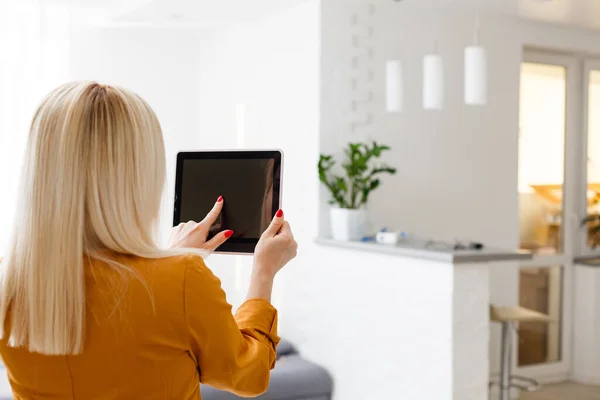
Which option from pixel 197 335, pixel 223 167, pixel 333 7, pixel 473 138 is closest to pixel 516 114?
pixel 473 138

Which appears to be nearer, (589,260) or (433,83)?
(433,83)

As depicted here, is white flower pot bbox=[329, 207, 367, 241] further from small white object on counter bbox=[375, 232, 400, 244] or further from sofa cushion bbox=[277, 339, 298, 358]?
sofa cushion bbox=[277, 339, 298, 358]

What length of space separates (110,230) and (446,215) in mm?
3581

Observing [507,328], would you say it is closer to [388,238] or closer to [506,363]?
[506,363]

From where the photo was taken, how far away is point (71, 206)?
1.00 meters

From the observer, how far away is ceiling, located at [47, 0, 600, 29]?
4148 mm

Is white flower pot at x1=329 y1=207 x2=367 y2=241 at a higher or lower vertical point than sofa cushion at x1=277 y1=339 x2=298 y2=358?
higher

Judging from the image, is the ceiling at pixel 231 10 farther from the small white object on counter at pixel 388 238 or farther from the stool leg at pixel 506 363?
the stool leg at pixel 506 363

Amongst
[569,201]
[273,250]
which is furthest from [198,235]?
[569,201]

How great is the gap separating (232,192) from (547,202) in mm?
3935

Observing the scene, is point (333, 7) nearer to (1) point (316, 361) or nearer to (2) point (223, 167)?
(1) point (316, 361)

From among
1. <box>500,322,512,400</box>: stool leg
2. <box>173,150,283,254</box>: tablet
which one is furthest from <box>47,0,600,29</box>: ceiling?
<box>173,150,283,254</box>: tablet

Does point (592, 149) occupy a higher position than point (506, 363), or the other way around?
point (592, 149)

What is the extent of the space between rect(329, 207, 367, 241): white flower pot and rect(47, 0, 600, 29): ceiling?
126cm
